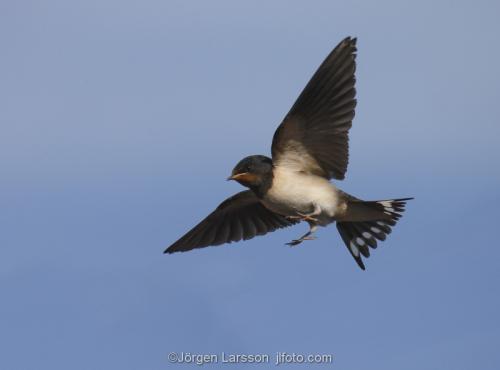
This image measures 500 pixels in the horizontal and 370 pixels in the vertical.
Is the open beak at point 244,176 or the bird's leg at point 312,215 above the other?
the open beak at point 244,176

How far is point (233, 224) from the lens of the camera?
34.3 ft

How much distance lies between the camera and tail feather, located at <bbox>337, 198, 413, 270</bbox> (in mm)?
9234

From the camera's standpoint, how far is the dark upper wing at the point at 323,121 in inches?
354

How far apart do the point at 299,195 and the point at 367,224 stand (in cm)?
107

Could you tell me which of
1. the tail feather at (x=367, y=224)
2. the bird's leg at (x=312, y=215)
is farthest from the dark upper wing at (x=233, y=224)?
the bird's leg at (x=312, y=215)

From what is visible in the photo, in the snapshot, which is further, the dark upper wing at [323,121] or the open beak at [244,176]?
the dark upper wing at [323,121]

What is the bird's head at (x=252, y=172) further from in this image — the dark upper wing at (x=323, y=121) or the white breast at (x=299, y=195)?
the dark upper wing at (x=323, y=121)

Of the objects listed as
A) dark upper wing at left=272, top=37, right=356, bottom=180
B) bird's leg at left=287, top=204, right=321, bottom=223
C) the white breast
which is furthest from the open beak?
bird's leg at left=287, top=204, right=321, bottom=223

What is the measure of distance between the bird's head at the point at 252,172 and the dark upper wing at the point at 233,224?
4.50 feet

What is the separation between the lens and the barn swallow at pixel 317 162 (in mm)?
8953

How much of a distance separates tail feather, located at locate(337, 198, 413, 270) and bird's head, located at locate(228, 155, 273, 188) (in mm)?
846

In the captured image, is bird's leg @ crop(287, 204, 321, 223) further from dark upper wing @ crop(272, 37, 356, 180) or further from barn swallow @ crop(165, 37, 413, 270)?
dark upper wing @ crop(272, 37, 356, 180)

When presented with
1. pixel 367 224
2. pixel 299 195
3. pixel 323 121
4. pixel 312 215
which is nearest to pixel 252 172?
pixel 299 195

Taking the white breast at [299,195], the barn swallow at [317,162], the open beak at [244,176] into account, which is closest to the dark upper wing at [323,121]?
the barn swallow at [317,162]
